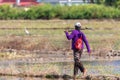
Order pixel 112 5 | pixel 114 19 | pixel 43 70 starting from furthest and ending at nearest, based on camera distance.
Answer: pixel 112 5
pixel 114 19
pixel 43 70

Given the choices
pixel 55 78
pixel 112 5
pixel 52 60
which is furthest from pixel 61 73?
pixel 112 5

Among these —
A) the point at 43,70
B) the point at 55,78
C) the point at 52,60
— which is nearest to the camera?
the point at 55,78

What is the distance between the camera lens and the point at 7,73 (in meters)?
15.3

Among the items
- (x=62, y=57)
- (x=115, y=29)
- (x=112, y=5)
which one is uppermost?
(x=62, y=57)

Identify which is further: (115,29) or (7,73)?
(115,29)

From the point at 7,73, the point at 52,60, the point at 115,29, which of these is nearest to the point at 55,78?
the point at 7,73

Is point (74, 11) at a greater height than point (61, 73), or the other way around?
point (61, 73)

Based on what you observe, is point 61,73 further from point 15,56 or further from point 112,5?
point 112,5

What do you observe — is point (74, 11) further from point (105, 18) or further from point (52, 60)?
point (52, 60)

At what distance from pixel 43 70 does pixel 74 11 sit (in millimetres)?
29690

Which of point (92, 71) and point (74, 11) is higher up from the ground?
point (92, 71)

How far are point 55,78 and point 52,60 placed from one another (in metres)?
5.16

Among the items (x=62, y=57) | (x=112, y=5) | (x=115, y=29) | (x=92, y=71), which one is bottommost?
(x=112, y=5)

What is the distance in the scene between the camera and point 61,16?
45.5 metres
